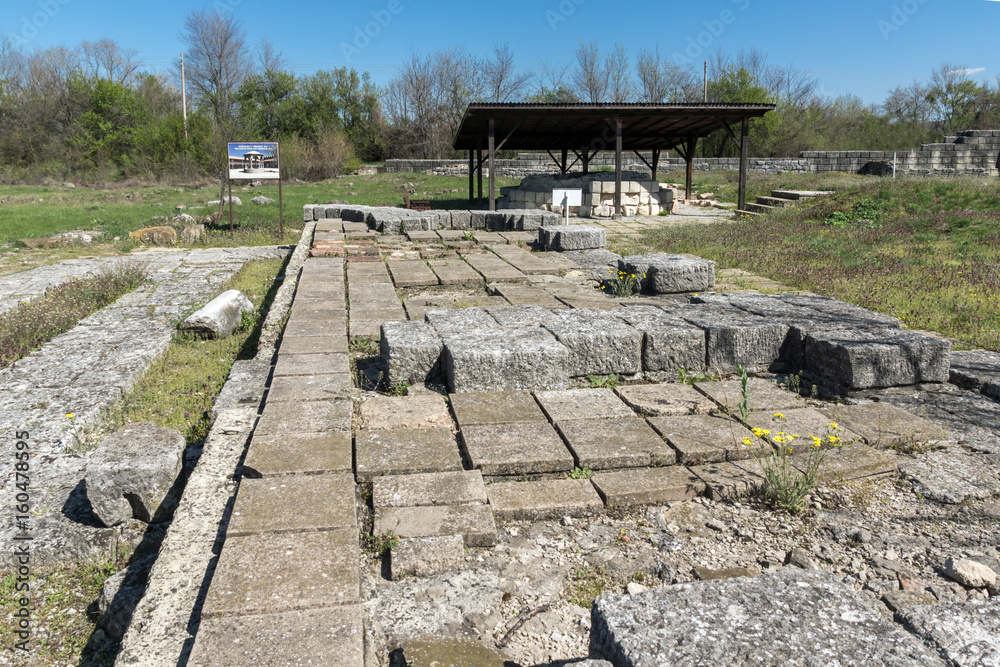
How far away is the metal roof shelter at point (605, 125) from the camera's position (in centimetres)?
1593

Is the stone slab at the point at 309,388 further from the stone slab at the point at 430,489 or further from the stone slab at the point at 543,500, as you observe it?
the stone slab at the point at 543,500

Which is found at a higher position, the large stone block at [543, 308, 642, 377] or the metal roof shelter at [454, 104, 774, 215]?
the metal roof shelter at [454, 104, 774, 215]

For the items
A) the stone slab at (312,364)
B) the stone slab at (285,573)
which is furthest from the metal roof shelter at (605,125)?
the stone slab at (285,573)

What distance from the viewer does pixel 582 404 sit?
3.84 metres

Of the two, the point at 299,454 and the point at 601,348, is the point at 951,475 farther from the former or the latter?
the point at 299,454

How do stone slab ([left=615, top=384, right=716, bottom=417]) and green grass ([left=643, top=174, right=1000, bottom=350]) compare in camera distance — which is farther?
green grass ([left=643, top=174, right=1000, bottom=350])

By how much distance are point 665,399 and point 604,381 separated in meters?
0.51

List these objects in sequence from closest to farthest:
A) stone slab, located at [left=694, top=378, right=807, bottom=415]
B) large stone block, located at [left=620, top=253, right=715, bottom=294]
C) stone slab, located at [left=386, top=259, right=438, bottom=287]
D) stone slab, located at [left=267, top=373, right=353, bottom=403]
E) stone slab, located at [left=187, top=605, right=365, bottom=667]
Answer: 1. stone slab, located at [left=187, top=605, right=365, bottom=667]
2. stone slab, located at [left=267, top=373, right=353, bottom=403]
3. stone slab, located at [left=694, top=378, right=807, bottom=415]
4. large stone block, located at [left=620, top=253, right=715, bottom=294]
5. stone slab, located at [left=386, top=259, right=438, bottom=287]

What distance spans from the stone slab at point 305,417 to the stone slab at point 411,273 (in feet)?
12.6

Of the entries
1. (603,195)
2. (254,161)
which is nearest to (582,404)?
(254,161)

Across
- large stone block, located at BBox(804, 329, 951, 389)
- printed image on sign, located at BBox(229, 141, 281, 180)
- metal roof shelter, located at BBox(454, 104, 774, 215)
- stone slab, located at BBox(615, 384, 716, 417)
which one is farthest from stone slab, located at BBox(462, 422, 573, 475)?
metal roof shelter, located at BBox(454, 104, 774, 215)

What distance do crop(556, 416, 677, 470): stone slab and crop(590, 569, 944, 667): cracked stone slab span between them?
1.31 m

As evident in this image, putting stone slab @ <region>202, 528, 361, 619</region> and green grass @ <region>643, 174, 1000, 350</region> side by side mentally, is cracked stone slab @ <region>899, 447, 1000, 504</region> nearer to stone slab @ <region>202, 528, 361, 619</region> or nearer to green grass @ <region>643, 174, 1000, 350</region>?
green grass @ <region>643, 174, 1000, 350</region>

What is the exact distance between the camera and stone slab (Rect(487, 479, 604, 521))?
2787 millimetres
